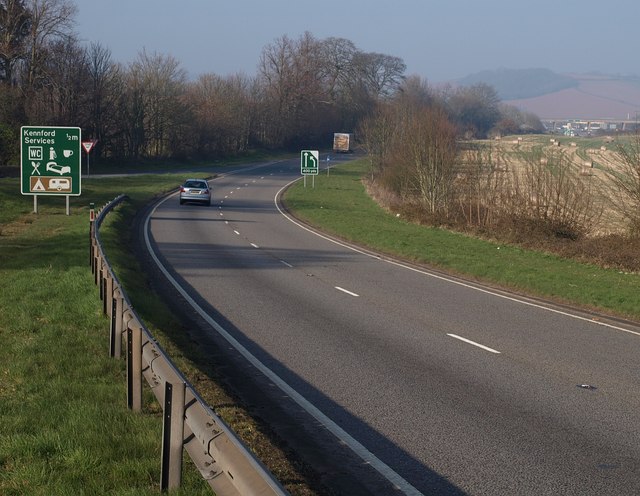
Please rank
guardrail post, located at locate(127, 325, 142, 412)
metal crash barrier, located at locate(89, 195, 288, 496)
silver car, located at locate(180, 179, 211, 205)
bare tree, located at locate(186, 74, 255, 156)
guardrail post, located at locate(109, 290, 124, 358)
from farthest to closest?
bare tree, located at locate(186, 74, 255, 156)
silver car, located at locate(180, 179, 211, 205)
guardrail post, located at locate(109, 290, 124, 358)
guardrail post, located at locate(127, 325, 142, 412)
metal crash barrier, located at locate(89, 195, 288, 496)

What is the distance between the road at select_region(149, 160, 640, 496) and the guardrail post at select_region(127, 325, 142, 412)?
1.85m

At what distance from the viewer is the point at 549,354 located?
42.5ft

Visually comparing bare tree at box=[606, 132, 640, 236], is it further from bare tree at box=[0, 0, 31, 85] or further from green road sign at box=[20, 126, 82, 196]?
bare tree at box=[0, 0, 31, 85]

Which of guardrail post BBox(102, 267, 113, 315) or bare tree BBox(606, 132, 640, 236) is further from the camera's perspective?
bare tree BBox(606, 132, 640, 236)

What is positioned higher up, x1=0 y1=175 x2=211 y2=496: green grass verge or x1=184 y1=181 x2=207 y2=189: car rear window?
x1=0 y1=175 x2=211 y2=496: green grass verge

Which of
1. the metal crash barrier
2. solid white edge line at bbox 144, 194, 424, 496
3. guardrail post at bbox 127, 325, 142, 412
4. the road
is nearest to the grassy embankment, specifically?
guardrail post at bbox 127, 325, 142, 412

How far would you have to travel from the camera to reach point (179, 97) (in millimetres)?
85875

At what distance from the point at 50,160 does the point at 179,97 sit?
60590 millimetres

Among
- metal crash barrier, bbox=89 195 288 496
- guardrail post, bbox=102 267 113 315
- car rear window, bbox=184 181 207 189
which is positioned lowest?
car rear window, bbox=184 181 207 189

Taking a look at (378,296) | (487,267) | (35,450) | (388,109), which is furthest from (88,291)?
(388,109)

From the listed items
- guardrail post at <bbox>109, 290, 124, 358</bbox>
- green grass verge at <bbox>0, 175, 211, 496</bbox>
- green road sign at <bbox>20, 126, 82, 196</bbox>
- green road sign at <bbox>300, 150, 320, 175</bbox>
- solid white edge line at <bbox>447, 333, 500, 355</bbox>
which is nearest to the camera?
green grass verge at <bbox>0, 175, 211, 496</bbox>

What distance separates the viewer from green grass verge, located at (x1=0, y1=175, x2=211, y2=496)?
630cm

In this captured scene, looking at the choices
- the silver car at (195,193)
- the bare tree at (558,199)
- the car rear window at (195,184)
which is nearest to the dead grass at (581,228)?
the bare tree at (558,199)

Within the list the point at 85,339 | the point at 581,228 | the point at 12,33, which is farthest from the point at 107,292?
the point at 12,33
